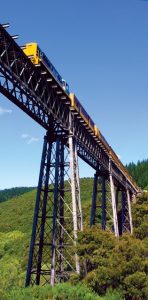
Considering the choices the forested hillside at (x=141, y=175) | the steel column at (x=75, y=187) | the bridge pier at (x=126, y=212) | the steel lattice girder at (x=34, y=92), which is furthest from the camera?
the forested hillside at (x=141, y=175)

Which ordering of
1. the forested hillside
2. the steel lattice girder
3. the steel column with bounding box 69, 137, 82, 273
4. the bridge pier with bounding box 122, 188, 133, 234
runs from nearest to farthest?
the steel lattice girder
the steel column with bounding box 69, 137, 82, 273
the bridge pier with bounding box 122, 188, 133, 234
the forested hillside

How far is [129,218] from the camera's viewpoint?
53781 millimetres

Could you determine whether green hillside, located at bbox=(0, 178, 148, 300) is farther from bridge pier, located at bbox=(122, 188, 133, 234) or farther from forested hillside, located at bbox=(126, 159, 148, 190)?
forested hillside, located at bbox=(126, 159, 148, 190)

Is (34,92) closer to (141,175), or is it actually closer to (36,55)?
(36,55)

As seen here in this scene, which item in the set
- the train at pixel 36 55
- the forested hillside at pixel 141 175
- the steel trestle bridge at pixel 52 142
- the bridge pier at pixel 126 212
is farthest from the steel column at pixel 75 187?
the forested hillside at pixel 141 175

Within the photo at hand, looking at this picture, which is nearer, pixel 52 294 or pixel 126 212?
pixel 52 294

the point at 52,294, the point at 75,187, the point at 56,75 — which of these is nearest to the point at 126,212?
the point at 75,187

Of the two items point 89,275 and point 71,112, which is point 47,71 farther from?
point 89,275

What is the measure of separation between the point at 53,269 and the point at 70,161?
25.1 feet

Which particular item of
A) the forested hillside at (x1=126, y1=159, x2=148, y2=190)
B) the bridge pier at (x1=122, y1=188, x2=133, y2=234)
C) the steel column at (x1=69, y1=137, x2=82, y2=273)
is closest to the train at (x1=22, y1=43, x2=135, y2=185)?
the steel column at (x1=69, y1=137, x2=82, y2=273)

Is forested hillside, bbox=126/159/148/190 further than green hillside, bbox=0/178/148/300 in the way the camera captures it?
Yes

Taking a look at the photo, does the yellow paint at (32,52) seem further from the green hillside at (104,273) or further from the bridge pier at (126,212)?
the bridge pier at (126,212)

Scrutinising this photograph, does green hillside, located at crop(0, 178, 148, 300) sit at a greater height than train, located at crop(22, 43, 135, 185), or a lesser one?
lesser

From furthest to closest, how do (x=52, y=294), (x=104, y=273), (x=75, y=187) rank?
(x=75, y=187), (x=104, y=273), (x=52, y=294)
